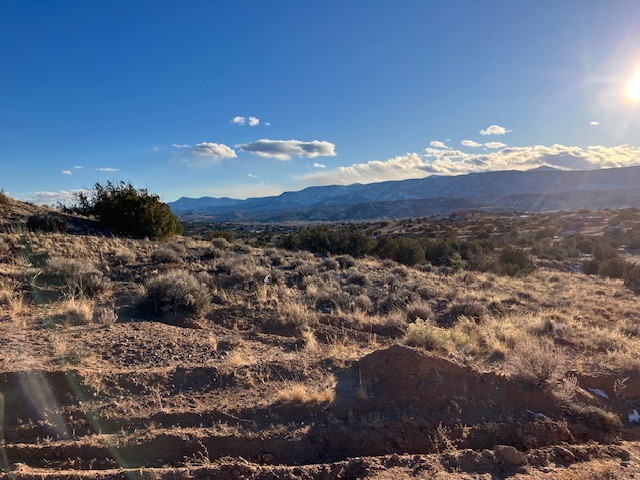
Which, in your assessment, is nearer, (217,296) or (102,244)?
→ (217,296)

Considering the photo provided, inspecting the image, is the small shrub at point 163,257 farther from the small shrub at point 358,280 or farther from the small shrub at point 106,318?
the small shrub at point 358,280

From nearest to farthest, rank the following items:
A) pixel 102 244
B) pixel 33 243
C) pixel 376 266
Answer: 1. pixel 33 243
2. pixel 102 244
3. pixel 376 266

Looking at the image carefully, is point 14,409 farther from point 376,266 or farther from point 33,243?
point 376,266

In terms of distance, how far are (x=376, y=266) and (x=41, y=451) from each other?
1708cm

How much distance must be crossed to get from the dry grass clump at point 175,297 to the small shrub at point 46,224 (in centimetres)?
1210

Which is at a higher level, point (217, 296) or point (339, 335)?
point (217, 296)

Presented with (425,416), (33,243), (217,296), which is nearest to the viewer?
→ (425,416)

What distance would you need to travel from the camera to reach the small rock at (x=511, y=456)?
4078 mm

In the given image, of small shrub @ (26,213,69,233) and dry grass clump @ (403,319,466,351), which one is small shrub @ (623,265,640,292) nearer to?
dry grass clump @ (403,319,466,351)

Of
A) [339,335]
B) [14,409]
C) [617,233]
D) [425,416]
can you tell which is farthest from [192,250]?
[617,233]

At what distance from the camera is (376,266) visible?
20.0 m

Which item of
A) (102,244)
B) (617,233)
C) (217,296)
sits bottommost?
(617,233)

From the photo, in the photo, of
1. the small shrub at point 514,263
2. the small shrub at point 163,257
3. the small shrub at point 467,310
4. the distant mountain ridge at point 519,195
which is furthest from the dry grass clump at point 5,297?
the distant mountain ridge at point 519,195

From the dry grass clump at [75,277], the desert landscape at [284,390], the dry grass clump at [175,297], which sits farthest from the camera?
the dry grass clump at [75,277]
